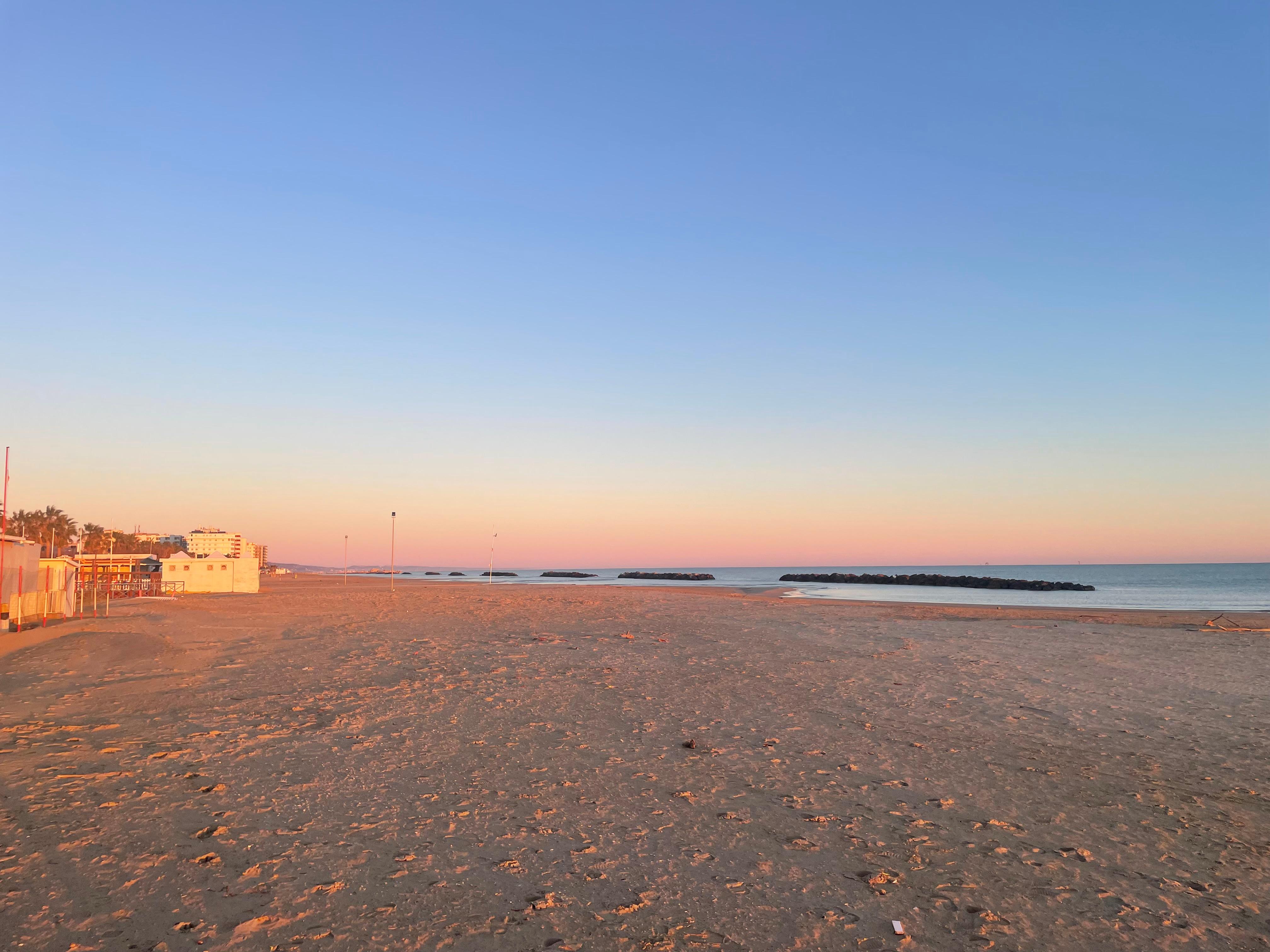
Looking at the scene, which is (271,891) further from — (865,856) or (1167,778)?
(1167,778)

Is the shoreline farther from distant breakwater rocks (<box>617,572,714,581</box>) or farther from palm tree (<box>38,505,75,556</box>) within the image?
distant breakwater rocks (<box>617,572,714,581</box>)

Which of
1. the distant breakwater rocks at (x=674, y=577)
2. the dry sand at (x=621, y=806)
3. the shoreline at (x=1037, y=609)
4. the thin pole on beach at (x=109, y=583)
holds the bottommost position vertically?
the distant breakwater rocks at (x=674, y=577)

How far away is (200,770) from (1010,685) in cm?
1277

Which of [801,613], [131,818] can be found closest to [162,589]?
[801,613]

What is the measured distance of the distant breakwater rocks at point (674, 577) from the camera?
12788 cm

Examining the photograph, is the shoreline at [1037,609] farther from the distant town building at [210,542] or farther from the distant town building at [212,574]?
the distant town building at [210,542]

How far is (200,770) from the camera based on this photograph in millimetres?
7500

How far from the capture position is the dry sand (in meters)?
4.68

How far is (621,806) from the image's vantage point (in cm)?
682

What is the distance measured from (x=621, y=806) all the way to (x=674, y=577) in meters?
135

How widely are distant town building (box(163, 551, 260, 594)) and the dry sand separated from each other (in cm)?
3191

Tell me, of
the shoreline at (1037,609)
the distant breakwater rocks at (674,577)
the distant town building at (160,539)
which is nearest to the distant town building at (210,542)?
the distant town building at (160,539)

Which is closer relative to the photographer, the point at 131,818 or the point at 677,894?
the point at 677,894

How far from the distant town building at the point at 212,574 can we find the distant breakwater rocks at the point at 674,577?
82.0 meters
